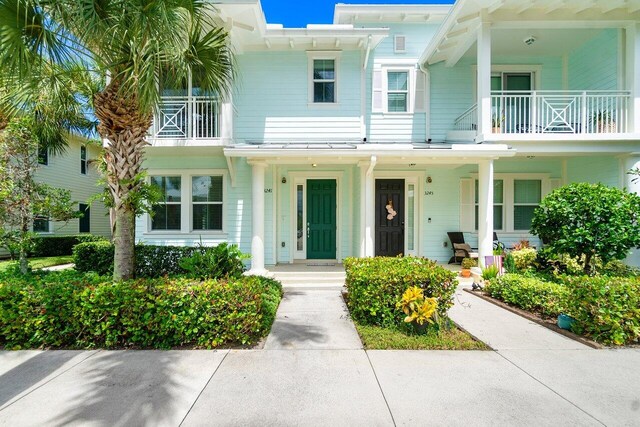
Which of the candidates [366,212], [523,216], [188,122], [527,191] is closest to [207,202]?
[188,122]

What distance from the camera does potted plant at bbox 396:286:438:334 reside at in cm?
409

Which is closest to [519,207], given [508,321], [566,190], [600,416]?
[566,190]

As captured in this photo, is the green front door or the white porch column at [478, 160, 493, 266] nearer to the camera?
the white porch column at [478, 160, 493, 266]

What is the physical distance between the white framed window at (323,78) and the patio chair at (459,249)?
18.2 feet

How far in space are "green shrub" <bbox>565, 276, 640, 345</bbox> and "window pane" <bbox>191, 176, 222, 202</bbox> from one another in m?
8.41

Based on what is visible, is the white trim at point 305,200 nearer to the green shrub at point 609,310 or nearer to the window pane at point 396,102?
the window pane at point 396,102

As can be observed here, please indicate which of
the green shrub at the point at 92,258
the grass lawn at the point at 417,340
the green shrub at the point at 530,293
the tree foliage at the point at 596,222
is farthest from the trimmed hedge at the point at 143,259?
the tree foliage at the point at 596,222

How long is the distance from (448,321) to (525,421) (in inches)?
82.3

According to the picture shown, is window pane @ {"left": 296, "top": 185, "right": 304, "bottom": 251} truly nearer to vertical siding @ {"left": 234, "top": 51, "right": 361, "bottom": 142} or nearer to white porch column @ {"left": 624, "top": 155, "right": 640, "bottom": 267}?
vertical siding @ {"left": 234, "top": 51, "right": 361, "bottom": 142}

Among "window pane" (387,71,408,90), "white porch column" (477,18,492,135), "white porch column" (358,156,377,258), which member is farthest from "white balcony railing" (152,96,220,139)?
"white porch column" (477,18,492,135)

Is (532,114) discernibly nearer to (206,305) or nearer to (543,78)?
(543,78)

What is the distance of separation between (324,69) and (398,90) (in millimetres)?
2453

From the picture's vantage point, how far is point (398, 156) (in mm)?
7625

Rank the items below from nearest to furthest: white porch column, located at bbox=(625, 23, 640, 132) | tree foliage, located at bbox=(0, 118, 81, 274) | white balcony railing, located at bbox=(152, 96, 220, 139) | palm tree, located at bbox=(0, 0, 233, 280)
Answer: palm tree, located at bbox=(0, 0, 233, 280) < tree foliage, located at bbox=(0, 118, 81, 274) < white porch column, located at bbox=(625, 23, 640, 132) < white balcony railing, located at bbox=(152, 96, 220, 139)
